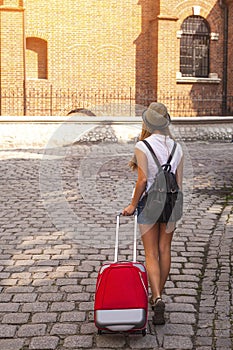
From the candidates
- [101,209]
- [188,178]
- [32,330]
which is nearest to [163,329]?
[32,330]

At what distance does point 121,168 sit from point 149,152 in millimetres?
9517

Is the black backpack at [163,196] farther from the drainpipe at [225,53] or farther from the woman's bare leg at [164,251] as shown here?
the drainpipe at [225,53]

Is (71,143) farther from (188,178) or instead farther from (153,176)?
(153,176)

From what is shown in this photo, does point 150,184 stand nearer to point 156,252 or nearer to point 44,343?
point 156,252

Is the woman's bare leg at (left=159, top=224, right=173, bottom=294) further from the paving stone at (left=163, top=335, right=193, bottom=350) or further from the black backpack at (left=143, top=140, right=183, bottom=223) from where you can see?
the paving stone at (left=163, top=335, right=193, bottom=350)

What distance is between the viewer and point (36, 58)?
23.8 m

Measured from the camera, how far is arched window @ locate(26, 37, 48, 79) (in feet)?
77.1

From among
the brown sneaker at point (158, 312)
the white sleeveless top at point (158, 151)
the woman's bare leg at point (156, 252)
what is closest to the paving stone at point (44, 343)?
the brown sneaker at point (158, 312)

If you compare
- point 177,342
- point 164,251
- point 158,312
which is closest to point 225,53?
point 164,251

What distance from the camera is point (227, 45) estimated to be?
84.6ft

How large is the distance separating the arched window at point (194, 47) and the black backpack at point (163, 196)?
21.3 meters

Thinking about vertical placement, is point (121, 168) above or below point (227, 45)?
below

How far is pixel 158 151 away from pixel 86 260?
2157 millimetres

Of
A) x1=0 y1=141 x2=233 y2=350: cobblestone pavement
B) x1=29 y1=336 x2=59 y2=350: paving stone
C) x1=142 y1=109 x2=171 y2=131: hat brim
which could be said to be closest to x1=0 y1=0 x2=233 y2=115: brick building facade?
x1=0 y1=141 x2=233 y2=350: cobblestone pavement
